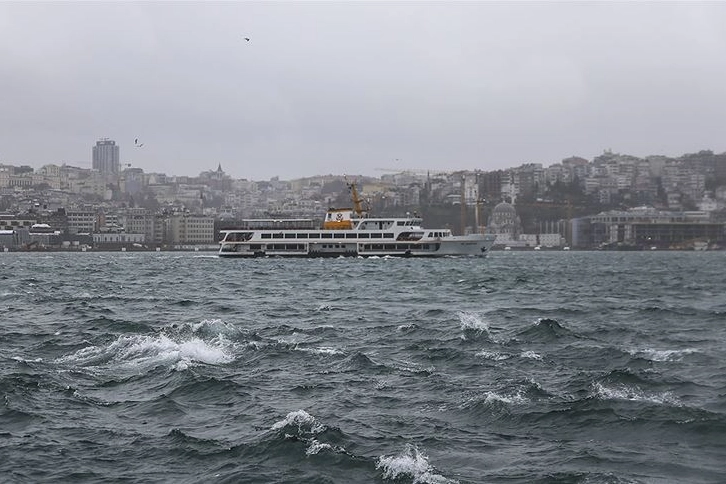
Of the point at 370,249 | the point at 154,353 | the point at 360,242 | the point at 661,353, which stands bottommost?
the point at 370,249

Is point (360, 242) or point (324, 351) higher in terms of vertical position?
point (360, 242)

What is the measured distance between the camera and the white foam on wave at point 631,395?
15758mm

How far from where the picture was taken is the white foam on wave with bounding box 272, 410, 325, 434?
542 inches

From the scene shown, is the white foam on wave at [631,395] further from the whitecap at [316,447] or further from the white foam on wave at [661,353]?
the whitecap at [316,447]

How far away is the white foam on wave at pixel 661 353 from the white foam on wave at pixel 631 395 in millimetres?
4059

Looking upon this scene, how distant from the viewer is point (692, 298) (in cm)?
4066

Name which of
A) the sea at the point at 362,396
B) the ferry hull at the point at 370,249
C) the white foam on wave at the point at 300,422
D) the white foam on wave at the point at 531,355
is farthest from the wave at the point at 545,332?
the ferry hull at the point at 370,249

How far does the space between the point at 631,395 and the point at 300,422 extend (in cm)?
618

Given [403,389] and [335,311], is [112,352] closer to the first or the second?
[403,389]

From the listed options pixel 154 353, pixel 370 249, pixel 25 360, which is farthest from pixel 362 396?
pixel 370 249

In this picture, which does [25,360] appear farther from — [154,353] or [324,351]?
[324,351]

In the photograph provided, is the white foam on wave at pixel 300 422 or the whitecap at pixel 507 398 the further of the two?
the whitecap at pixel 507 398

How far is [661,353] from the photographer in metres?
21.3

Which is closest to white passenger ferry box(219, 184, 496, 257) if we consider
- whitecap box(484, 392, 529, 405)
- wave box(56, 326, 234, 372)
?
wave box(56, 326, 234, 372)
